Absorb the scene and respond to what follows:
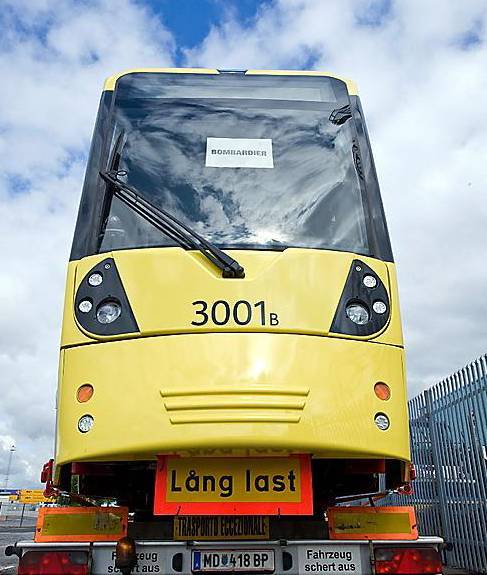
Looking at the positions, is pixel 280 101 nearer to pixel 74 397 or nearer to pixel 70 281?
pixel 70 281

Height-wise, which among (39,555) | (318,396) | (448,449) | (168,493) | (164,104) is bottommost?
(39,555)

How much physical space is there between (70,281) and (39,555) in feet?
5.20

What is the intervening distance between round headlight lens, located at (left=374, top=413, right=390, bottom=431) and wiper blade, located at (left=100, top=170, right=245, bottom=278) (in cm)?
112

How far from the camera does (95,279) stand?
3.77 meters

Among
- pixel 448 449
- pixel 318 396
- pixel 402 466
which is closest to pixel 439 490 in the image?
pixel 448 449

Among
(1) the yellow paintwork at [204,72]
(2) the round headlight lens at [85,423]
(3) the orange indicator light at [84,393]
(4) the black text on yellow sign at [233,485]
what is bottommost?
(4) the black text on yellow sign at [233,485]

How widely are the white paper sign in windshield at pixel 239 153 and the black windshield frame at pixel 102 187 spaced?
27.0 inches

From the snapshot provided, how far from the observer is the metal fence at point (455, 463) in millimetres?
7445

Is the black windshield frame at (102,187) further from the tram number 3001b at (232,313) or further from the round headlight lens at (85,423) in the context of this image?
the round headlight lens at (85,423)

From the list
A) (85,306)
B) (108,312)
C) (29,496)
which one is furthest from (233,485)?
(29,496)

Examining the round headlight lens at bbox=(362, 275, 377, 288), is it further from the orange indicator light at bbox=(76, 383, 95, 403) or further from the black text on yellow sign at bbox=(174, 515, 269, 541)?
the orange indicator light at bbox=(76, 383, 95, 403)

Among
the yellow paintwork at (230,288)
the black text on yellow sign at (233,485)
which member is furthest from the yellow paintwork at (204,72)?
the black text on yellow sign at (233,485)

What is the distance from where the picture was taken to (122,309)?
360 cm

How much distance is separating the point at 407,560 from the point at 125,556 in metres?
1.48
